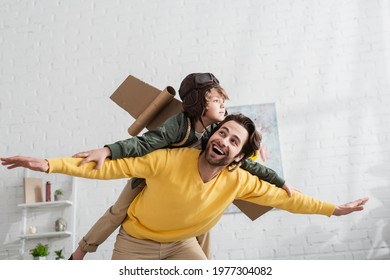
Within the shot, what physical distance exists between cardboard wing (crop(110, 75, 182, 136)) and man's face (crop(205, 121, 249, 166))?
0.35 meters

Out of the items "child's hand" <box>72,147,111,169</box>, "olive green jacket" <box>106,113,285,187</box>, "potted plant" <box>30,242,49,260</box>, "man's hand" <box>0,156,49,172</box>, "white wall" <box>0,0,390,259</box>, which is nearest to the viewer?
"man's hand" <box>0,156,49,172</box>

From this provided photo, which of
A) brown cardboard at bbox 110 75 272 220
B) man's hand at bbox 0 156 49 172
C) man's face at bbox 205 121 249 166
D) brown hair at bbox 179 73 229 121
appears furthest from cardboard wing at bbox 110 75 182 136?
man's hand at bbox 0 156 49 172

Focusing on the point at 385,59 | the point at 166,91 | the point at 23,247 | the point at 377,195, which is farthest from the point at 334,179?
the point at 23,247

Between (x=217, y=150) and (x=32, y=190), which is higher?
(x=217, y=150)

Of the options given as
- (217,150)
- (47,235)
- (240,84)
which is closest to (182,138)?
(217,150)

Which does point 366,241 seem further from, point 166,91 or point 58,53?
point 58,53

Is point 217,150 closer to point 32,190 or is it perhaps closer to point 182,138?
point 182,138

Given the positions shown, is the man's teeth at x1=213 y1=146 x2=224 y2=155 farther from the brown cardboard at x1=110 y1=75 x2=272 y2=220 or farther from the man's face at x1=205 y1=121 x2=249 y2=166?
the brown cardboard at x1=110 y1=75 x2=272 y2=220

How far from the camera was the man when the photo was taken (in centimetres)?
201

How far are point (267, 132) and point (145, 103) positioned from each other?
216 cm

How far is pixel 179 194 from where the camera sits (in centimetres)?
203

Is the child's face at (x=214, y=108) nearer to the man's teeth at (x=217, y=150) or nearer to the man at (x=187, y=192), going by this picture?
the man at (x=187, y=192)

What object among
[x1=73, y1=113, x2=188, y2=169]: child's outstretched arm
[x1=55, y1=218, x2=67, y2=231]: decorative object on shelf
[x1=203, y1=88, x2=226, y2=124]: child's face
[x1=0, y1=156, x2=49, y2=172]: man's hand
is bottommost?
[x1=55, y1=218, x2=67, y2=231]: decorative object on shelf

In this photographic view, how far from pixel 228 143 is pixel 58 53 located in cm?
336
